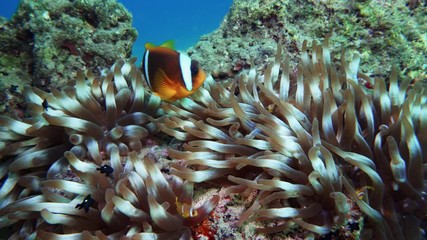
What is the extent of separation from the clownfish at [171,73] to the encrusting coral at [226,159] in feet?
0.74

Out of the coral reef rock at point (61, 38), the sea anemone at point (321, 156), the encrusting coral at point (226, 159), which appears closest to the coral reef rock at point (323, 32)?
the encrusting coral at point (226, 159)

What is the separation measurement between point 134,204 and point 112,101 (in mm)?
1002

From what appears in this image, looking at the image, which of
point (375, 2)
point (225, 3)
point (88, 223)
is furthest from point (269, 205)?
point (225, 3)

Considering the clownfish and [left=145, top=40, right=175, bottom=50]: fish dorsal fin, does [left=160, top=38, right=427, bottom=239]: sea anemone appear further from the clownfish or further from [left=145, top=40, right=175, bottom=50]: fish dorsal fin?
[left=145, top=40, right=175, bottom=50]: fish dorsal fin

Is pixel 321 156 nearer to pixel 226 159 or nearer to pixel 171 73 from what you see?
pixel 226 159

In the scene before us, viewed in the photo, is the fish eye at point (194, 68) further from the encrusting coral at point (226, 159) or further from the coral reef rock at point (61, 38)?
the coral reef rock at point (61, 38)

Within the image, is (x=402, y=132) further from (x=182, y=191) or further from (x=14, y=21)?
(x=14, y=21)

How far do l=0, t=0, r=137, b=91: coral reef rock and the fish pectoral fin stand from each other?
2.04 meters

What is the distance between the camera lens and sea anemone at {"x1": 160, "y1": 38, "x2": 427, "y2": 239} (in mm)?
1827

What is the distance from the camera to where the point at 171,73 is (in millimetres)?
2479

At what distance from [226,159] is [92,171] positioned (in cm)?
91

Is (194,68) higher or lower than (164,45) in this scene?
lower

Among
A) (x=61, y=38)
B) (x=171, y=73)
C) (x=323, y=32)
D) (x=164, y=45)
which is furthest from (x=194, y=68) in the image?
(x=61, y=38)

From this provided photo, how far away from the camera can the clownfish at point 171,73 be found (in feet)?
8.05
